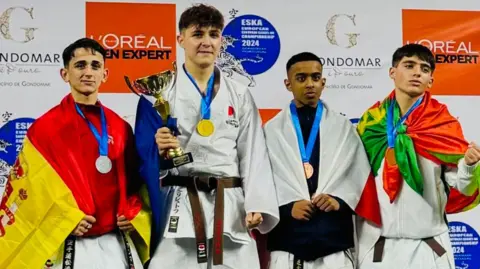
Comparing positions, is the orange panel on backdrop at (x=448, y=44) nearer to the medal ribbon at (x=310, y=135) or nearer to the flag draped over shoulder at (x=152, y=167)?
the medal ribbon at (x=310, y=135)

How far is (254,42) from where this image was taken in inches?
156

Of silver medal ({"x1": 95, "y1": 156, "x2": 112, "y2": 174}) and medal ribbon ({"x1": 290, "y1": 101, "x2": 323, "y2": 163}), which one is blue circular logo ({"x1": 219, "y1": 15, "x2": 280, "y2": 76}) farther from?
silver medal ({"x1": 95, "y1": 156, "x2": 112, "y2": 174})

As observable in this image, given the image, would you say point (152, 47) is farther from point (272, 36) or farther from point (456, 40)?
point (456, 40)

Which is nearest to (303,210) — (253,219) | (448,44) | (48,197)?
(253,219)

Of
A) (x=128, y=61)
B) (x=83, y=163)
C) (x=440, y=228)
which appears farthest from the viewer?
(x=128, y=61)

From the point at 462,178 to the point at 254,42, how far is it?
58.2 inches

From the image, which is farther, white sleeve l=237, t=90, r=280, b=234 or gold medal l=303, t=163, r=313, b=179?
gold medal l=303, t=163, r=313, b=179

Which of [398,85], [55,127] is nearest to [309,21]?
[398,85]

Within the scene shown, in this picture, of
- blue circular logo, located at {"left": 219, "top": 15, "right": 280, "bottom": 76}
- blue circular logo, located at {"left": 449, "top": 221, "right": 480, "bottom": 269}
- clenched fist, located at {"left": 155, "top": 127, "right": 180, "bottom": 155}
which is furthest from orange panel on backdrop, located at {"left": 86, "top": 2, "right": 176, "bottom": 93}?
blue circular logo, located at {"left": 449, "top": 221, "right": 480, "bottom": 269}

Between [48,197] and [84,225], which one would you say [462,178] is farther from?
[48,197]

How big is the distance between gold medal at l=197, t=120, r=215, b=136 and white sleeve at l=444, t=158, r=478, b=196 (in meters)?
1.10

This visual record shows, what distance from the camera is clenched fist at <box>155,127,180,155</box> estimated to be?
2840 mm

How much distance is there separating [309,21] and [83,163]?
1705 millimetres

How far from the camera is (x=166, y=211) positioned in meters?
2.98
